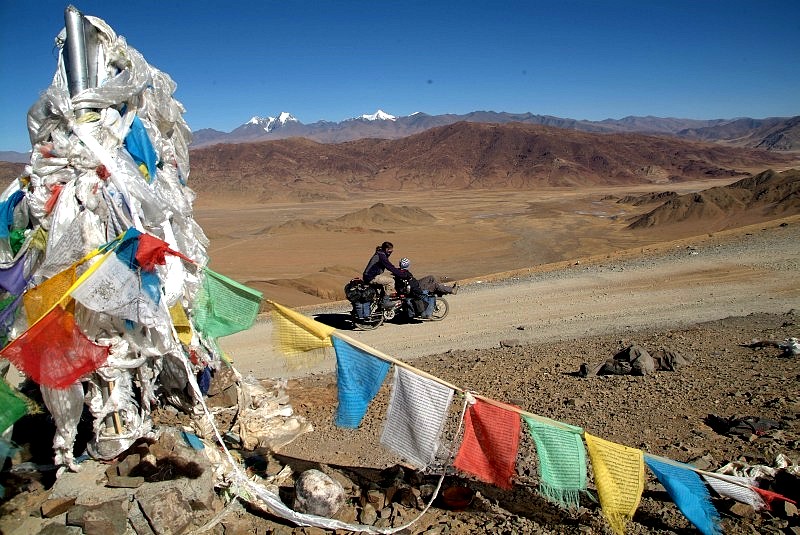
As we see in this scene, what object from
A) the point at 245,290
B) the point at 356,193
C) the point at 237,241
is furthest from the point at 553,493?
the point at 356,193

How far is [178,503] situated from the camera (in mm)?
4527

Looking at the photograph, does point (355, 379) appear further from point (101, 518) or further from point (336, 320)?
point (336, 320)

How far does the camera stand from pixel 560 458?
432cm

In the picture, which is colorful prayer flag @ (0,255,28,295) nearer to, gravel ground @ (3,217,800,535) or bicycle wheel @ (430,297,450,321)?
gravel ground @ (3,217,800,535)

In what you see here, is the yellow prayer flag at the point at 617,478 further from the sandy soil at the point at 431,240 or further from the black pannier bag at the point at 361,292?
the sandy soil at the point at 431,240

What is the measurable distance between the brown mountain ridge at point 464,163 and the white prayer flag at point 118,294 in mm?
75320

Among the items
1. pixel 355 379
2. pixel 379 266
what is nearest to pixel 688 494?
pixel 355 379

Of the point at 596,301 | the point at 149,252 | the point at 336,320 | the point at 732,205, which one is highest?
the point at 149,252

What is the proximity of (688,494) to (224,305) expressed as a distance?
4402mm

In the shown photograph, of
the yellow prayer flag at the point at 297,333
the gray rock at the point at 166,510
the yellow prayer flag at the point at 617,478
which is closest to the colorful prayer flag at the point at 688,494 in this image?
the yellow prayer flag at the point at 617,478

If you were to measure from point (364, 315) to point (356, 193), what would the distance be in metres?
73.6

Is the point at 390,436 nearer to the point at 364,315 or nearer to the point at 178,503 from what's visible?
the point at 178,503

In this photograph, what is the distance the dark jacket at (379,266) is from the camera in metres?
12.2

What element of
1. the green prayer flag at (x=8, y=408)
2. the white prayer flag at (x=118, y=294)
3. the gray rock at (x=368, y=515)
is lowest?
the gray rock at (x=368, y=515)
